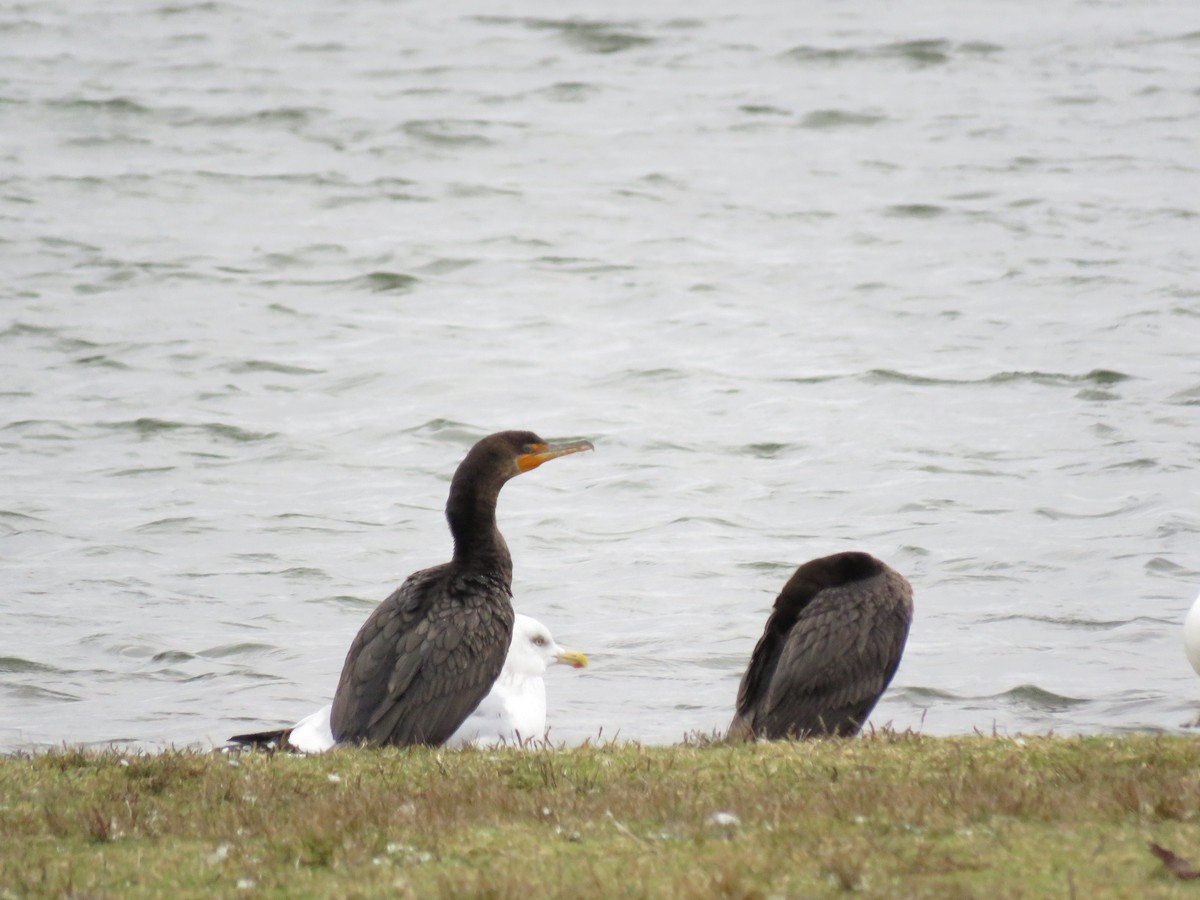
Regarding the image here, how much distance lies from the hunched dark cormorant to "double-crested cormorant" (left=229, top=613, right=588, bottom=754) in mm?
235

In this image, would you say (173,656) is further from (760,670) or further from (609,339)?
(609,339)

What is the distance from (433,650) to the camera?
31.1ft

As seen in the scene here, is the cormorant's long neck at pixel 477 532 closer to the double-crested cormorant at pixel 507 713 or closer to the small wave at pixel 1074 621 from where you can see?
the double-crested cormorant at pixel 507 713

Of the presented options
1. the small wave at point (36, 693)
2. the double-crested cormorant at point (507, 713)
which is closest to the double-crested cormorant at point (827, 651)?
the double-crested cormorant at point (507, 713)

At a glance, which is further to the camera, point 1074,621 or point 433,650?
point 1074,621

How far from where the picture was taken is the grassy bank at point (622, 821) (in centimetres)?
545

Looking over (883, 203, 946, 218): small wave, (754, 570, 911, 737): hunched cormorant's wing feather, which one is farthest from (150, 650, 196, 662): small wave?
(883, 203, 946, 218): small wave

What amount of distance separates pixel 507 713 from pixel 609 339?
18342 mm

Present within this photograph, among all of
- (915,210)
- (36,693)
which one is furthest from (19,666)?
(915,210)

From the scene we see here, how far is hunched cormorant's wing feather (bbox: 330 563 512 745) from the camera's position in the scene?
926 cm

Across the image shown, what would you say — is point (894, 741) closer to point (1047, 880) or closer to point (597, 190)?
point (1047, 880)

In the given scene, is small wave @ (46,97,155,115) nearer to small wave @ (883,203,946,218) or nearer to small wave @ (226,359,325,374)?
small wave @ (226,359,325,374)

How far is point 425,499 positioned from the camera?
2002cm

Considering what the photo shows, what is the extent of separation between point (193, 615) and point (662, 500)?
21.2 ft
